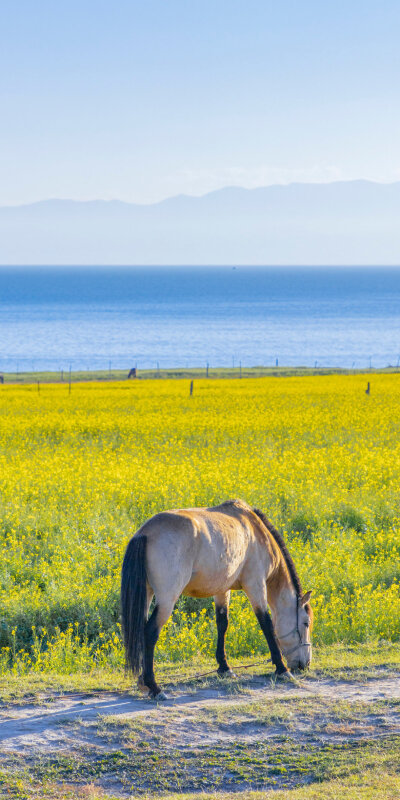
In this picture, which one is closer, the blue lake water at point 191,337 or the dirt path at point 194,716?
the dirt path at point 194,716

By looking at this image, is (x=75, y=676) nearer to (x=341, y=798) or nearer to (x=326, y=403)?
(x=341, y=798)

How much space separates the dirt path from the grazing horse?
1.19 ft

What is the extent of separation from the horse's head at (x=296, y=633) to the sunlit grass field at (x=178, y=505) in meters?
1.71

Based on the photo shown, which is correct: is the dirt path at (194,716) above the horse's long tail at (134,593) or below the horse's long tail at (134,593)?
below

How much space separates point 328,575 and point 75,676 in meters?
4.95

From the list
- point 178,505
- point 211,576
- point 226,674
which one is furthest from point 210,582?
point 178,505

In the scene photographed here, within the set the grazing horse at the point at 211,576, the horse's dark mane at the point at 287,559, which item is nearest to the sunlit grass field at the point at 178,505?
the grazing horse at the point at 211,576

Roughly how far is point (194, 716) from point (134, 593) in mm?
1137

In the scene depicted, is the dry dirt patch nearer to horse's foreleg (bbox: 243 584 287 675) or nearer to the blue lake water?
horse's foreleg (bbox: 243 584 287 675)

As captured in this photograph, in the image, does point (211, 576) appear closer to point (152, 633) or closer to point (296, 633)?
point (152, 633)

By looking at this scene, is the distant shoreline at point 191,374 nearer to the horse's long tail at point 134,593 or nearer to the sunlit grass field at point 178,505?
the sunlit grass field at point 178,505

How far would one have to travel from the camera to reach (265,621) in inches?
309

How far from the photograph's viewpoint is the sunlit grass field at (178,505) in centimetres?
1045

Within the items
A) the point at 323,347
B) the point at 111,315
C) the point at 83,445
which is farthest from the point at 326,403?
the point at 111,315
